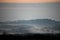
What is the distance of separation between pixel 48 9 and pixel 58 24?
0.68 feet

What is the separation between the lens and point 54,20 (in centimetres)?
117

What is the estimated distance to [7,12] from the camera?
1188 mm

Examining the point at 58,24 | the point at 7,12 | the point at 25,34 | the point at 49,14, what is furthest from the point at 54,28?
the point at 7,12

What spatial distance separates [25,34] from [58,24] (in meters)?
0.40

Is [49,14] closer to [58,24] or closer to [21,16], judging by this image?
[58,24]

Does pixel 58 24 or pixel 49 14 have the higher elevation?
pixel 49 14
